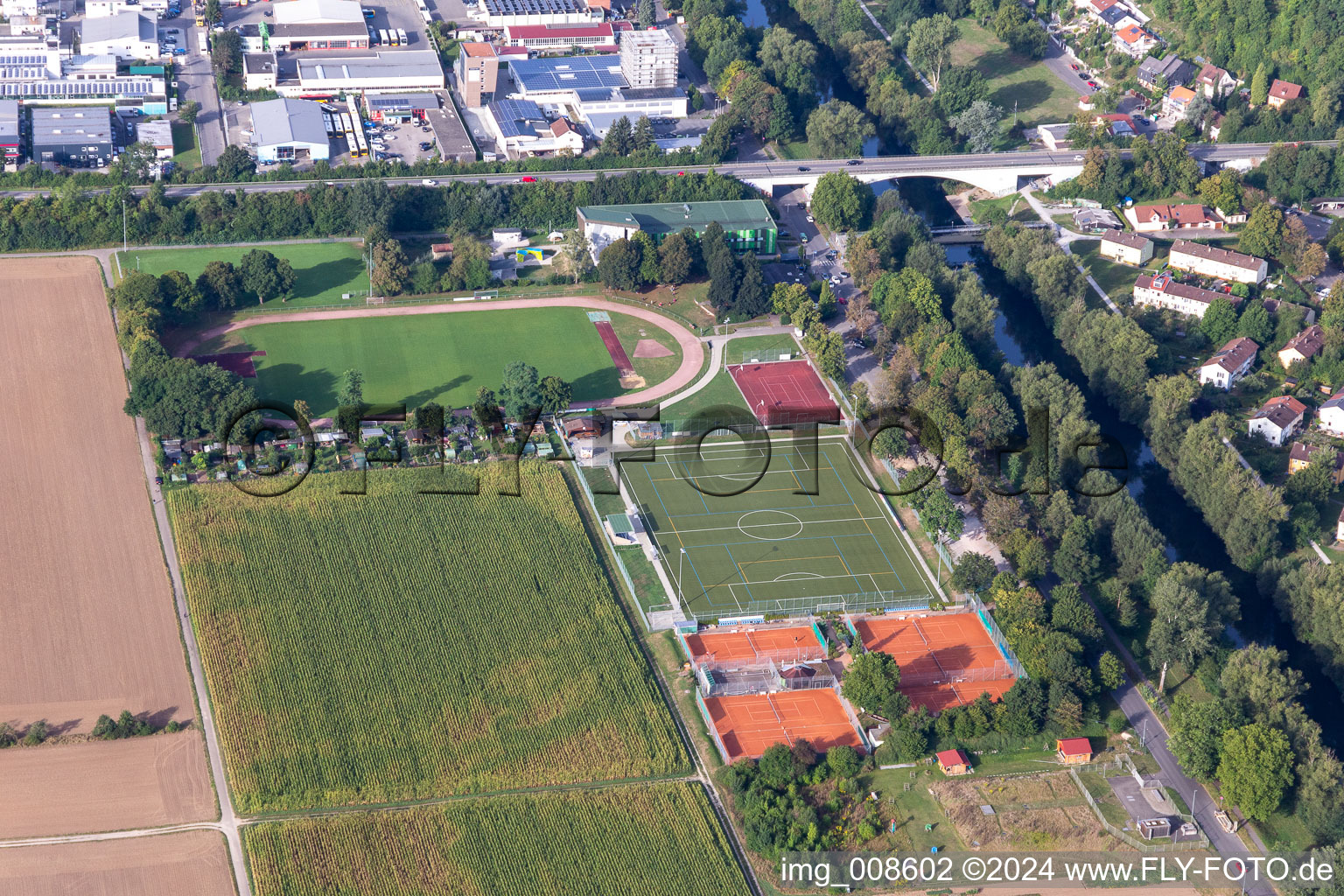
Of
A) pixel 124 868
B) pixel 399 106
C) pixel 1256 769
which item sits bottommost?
pixel 399 106

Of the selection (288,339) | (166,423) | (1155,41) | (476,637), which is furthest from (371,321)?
(1155,41)

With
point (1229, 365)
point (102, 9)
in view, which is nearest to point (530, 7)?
point (102, 9)

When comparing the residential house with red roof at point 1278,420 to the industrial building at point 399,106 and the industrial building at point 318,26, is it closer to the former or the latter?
the industrial building at point 399,106

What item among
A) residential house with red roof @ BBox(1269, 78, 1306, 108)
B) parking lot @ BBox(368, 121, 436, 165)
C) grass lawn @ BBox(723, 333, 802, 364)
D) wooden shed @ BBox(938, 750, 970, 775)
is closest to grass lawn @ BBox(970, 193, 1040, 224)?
grass lawn @ BBox(723, 333, 802, 364)

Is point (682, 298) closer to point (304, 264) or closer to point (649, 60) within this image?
point (304, 264)

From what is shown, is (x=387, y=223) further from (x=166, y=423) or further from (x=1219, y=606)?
(x=1219, y=606)
